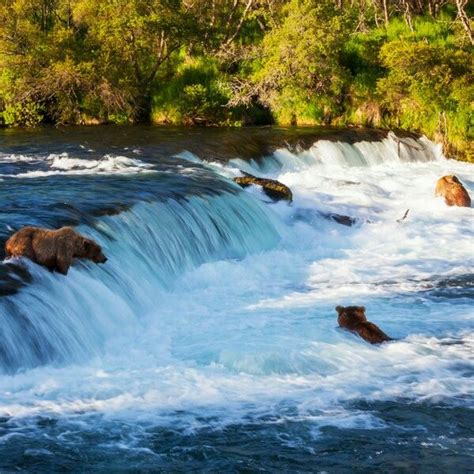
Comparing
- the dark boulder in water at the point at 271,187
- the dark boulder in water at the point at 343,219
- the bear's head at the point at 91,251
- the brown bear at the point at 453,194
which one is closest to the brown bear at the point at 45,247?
the bear's head at the point at 91,251

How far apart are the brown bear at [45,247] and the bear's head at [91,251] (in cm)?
15

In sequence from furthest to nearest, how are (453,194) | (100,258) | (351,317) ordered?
(453,194)
(100,258)
(351,317)

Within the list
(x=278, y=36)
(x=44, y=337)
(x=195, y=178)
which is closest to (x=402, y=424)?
(x=44, y=337)

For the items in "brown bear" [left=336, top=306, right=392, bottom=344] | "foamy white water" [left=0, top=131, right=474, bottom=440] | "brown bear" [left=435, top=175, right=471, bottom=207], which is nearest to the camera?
"foamy white water" [left=0, top=131, right=474, bottom=440]

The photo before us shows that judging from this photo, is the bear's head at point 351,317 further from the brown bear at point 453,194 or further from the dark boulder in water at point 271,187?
the brown bear at point 453,194

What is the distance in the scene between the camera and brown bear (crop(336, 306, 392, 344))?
935 centimetres

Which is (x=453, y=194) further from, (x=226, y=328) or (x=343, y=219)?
(x=226, y=328)

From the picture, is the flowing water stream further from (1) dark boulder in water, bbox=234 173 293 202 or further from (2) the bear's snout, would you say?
(1) dark boulder in water, bbox=234 173 293 202

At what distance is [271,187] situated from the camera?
651 inches

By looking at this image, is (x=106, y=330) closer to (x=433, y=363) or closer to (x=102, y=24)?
(x=433, y=363)

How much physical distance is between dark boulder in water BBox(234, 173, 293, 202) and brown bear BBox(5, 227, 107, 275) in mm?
6906

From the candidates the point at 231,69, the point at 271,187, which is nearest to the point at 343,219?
the point at 271,187

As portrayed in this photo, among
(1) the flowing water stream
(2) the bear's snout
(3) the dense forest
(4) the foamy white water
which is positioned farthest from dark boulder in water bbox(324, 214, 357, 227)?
(3) the dense forest

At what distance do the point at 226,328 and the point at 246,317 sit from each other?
594 millimetres
